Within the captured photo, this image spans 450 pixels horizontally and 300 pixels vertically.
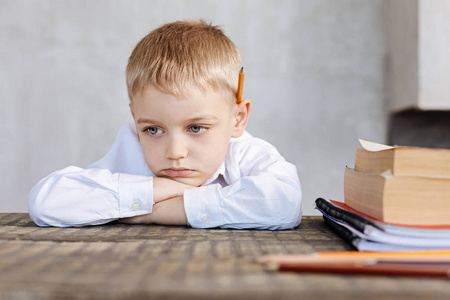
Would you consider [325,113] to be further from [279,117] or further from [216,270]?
[216,270]

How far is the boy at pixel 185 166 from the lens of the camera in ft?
2.98

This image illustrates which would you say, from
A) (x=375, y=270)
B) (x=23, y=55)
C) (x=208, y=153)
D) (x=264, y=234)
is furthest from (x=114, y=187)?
(x=23, y=55)

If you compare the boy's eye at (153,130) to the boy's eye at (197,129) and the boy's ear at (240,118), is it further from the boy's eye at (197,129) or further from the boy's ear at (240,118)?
the boy's ear at (240,118)

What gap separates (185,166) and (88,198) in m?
0.22

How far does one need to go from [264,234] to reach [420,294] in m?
0.40

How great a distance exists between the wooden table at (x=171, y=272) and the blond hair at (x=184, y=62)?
40 centimetres

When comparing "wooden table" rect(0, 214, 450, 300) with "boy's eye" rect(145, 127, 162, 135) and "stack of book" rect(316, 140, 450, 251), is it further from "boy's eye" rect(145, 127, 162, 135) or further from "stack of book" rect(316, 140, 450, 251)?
"boy's eye" rect(145, 127, 162, 135)

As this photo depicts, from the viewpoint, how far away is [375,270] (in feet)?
1.54

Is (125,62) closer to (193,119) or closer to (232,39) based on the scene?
(232,39)

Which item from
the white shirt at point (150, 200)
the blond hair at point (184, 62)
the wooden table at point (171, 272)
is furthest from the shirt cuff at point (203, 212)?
the blond hair at point (184, 62)

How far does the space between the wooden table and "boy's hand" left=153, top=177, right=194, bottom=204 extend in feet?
0.68

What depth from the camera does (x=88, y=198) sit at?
3.10 ft

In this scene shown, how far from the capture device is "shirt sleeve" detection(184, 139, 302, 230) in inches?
35.2

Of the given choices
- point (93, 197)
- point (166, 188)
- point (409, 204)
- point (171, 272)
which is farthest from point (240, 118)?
point (171, 272)
